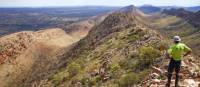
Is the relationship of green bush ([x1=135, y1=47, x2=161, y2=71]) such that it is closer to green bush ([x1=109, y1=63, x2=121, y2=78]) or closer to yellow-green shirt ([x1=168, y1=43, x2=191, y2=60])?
green bush ([x1=109, y1=63, x2=121, y2=78])

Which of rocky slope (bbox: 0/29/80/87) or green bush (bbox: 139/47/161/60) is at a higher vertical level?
green bush (bbox: 139/47/161/60)

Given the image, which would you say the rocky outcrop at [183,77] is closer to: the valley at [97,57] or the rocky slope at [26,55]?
the valley at [97,57]

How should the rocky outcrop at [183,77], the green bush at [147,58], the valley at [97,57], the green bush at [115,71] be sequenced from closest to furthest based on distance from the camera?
the rocky outcrop at [183,77]
the valley at [97,57]
the green bush at [147,58]
the green bush at [115,71]

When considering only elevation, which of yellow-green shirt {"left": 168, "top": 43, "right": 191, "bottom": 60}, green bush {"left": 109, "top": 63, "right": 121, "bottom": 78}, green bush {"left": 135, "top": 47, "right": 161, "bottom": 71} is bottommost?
green bush {"left": 109, "top": 63, "right": 121, "bottom": 78}

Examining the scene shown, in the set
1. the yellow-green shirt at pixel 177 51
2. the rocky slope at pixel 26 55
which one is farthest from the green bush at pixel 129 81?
the rocky slope at pixel 26 55

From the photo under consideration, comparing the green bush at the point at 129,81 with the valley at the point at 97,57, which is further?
the valley at the point at 97,57

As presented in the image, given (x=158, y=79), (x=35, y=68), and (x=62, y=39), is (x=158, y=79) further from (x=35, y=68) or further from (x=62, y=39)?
(x=62, y=39)

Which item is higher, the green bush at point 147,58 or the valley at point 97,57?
the green bush at point 147,58

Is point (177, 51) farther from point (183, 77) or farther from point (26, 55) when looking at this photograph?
point (26, 55)

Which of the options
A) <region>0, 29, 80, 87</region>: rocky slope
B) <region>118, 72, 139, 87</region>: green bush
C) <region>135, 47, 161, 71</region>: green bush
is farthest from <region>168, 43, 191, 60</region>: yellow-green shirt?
<region>0, 29, 80, 87</region>: rocky slope

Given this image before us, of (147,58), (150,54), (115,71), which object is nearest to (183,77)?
(150,54)

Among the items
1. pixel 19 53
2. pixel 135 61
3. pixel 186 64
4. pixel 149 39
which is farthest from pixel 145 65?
pixel 19 53

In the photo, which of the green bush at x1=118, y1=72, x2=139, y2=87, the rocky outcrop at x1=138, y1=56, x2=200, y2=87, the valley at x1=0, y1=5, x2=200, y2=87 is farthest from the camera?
the valley at x1=0, y1=5, x2=200, y2=87

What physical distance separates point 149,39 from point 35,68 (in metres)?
49.1
